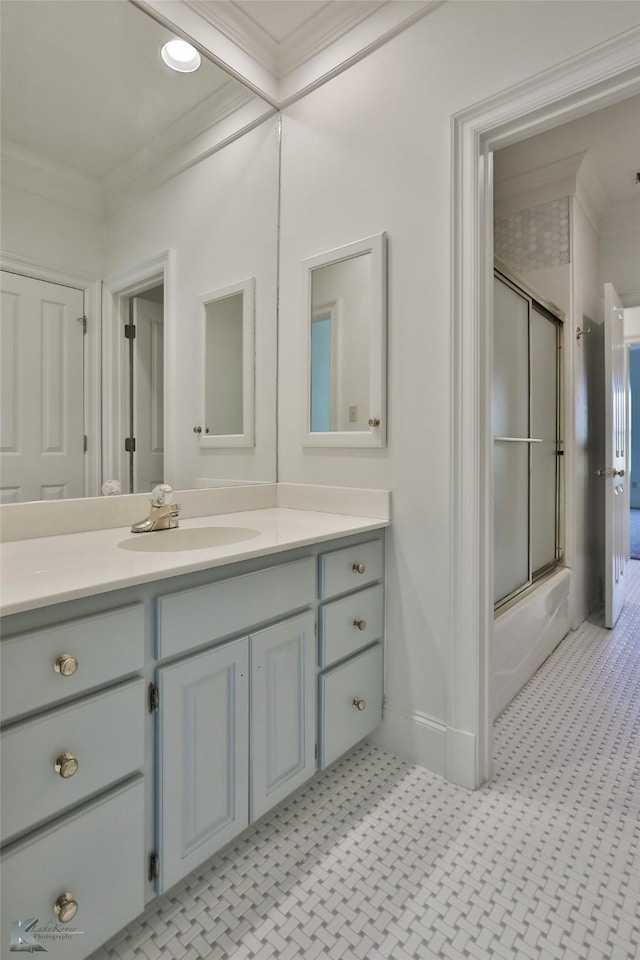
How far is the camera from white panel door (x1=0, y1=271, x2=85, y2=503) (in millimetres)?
1270

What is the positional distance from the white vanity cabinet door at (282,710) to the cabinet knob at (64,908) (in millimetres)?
437

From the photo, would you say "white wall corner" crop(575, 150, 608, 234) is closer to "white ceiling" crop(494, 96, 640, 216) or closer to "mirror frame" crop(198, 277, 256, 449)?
"white ceiling" crop(494, 96, 640, 216)

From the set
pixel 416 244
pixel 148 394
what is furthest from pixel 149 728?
pixel 416 244

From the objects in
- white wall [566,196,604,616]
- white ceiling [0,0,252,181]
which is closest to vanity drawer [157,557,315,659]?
white ceiling [0,0,252,181]

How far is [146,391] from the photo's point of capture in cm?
162

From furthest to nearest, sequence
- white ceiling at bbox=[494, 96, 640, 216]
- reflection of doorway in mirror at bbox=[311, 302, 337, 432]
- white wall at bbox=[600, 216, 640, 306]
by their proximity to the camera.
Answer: white wall at bbox=[600, 216, 640, 306], white ceiling at bbox=[494, 96, 640, 216], reflection of doorway in mirror at bbox=[311, 302, 337, 432]

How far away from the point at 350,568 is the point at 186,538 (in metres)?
0.52

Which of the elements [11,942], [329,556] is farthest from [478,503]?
[11,942]

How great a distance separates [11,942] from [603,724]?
1.91m

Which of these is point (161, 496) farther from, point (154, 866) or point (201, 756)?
point (154, 866)

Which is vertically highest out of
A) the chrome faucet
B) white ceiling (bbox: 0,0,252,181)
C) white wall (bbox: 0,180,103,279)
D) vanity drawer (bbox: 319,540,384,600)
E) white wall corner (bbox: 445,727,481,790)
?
white ceiling (bbox: 0,0,252,181)

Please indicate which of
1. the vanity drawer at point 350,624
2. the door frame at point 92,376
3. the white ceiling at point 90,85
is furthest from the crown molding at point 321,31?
the vanity drawer at point 350,624

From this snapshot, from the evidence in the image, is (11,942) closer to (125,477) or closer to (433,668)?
(125,477)

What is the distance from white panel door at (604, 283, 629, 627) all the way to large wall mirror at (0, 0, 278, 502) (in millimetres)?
2081
